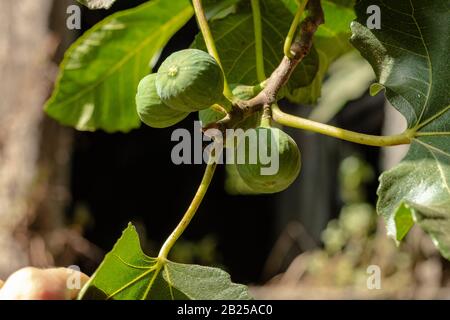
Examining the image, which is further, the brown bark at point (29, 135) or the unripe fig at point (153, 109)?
the brown bark at point (29, 135)

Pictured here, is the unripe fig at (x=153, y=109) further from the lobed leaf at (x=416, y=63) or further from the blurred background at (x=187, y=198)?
the blurred background at (x=187, y=198)

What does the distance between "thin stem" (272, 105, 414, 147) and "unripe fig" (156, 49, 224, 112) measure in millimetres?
65

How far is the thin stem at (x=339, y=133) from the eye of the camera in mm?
644

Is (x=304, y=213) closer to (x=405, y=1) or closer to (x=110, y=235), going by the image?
(x=110, y=235)

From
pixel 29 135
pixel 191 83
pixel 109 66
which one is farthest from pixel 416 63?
pixel 29 135

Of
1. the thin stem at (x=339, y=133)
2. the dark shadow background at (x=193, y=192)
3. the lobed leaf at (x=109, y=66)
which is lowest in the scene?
the dark shadow background at (x=193, y=192)

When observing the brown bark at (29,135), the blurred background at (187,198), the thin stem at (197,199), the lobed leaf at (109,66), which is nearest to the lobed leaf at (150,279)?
the thin stem at (197,199)

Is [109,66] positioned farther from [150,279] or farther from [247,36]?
[150,279]

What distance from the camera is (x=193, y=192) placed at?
4348 mm

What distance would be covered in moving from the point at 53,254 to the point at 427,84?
2.12 m

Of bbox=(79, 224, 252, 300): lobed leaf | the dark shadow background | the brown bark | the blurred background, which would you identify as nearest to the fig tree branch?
bbox=(79, 224, 252, 300): lobed leaf

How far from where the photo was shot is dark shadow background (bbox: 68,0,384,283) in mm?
3961

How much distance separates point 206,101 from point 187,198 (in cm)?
370

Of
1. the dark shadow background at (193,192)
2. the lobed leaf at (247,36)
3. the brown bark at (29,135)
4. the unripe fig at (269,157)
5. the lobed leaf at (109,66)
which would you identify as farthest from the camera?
the dark shadow background at (193,192)
